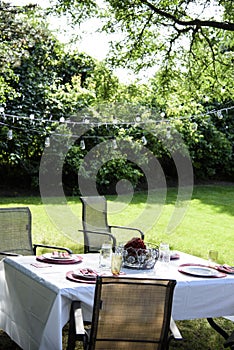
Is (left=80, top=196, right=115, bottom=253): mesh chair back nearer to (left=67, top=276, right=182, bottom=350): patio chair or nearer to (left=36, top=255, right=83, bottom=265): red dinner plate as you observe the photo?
(left=36, top=255, right=83, bottom=265): red dinner plate

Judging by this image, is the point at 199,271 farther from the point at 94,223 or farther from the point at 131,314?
the point at 94,223

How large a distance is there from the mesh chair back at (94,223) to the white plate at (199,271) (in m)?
1.68

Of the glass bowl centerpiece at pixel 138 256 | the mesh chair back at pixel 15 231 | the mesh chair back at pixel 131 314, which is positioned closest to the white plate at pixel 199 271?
the glass bowl centerpiece at pixel 138 256

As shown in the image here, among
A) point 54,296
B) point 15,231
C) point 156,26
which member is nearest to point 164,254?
point 54,296

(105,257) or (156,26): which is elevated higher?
(156,26)

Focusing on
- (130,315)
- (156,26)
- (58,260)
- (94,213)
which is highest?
(156,26)

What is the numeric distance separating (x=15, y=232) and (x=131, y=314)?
7.12 ft

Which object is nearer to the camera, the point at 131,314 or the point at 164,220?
the point at 131,314

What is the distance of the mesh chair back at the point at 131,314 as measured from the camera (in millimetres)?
2764

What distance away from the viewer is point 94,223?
5.67m

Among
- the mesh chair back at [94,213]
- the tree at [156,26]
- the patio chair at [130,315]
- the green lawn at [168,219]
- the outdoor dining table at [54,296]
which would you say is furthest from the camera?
the green lawn at [168,219]

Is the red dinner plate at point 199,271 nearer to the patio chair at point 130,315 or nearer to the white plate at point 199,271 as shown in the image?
the white plate at point 199,271

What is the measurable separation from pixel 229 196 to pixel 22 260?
8169 mm

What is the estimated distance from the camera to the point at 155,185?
11852mm
